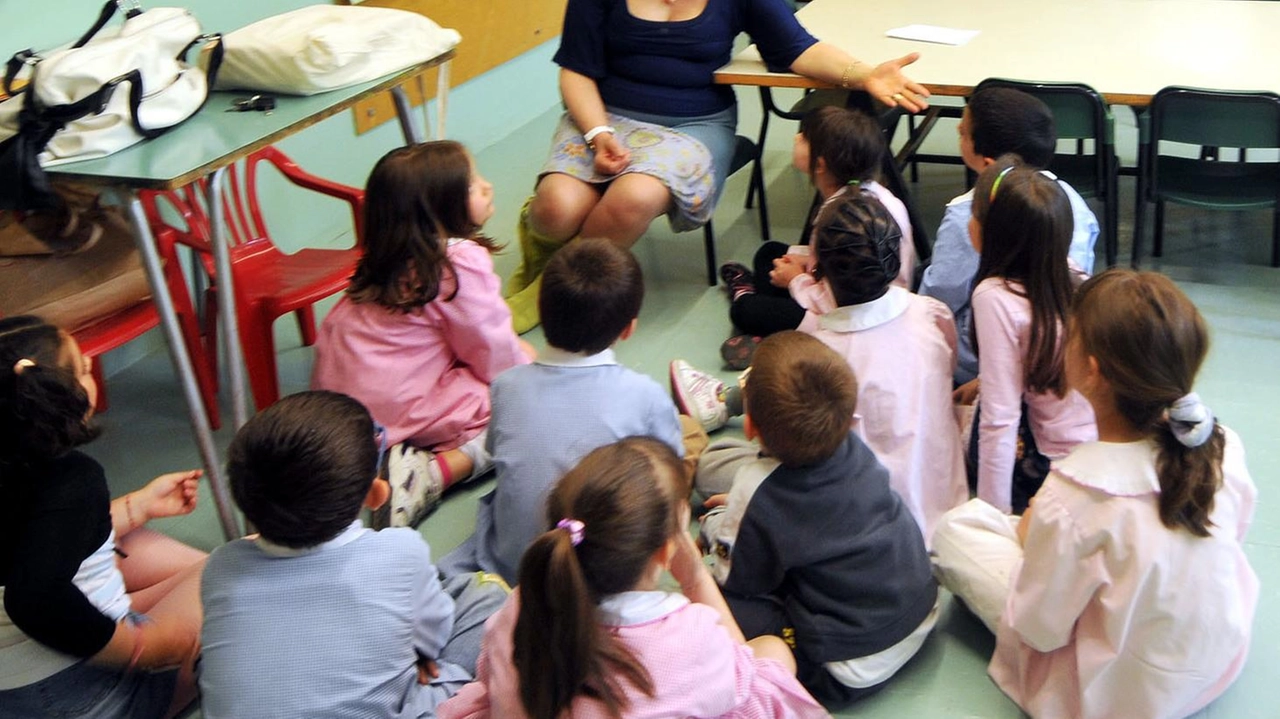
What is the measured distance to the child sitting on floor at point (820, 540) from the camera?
1702mm

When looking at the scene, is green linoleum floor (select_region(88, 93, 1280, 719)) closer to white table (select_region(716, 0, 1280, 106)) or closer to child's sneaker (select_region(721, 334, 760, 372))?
child's sneaker (select_region(721, 334, 760, 372))

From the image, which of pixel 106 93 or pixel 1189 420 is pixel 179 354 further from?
pixel 1189 420

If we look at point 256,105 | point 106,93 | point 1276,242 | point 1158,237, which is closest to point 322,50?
point 256,105

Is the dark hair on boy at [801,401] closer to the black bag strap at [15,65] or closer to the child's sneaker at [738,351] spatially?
the child's sneaker at [738,351]

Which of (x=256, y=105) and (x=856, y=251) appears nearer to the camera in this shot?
(x=856, y=251)

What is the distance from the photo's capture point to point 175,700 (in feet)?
6.41

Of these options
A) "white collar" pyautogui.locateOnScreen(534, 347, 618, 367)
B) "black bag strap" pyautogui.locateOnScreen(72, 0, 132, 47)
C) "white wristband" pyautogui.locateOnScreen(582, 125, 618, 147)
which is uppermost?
"black bag strap" pyautogui.locateOnScreen(72, 0, 132, 47)

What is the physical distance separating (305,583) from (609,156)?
1791mm

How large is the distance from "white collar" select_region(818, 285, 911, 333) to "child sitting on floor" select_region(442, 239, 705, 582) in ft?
1.17

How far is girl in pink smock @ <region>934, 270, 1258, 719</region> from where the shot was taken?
1.52 m

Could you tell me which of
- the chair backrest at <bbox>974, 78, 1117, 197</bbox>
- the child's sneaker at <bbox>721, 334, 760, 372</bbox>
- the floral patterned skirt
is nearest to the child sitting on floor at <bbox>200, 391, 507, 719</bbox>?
the child's sneaker at <bbox>721, 334, 760, 372</bbox>

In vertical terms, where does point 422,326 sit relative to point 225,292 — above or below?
below

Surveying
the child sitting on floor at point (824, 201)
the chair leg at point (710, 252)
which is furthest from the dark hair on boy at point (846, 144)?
the chair leg at point (710, 252)

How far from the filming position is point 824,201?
2703 millimetres
